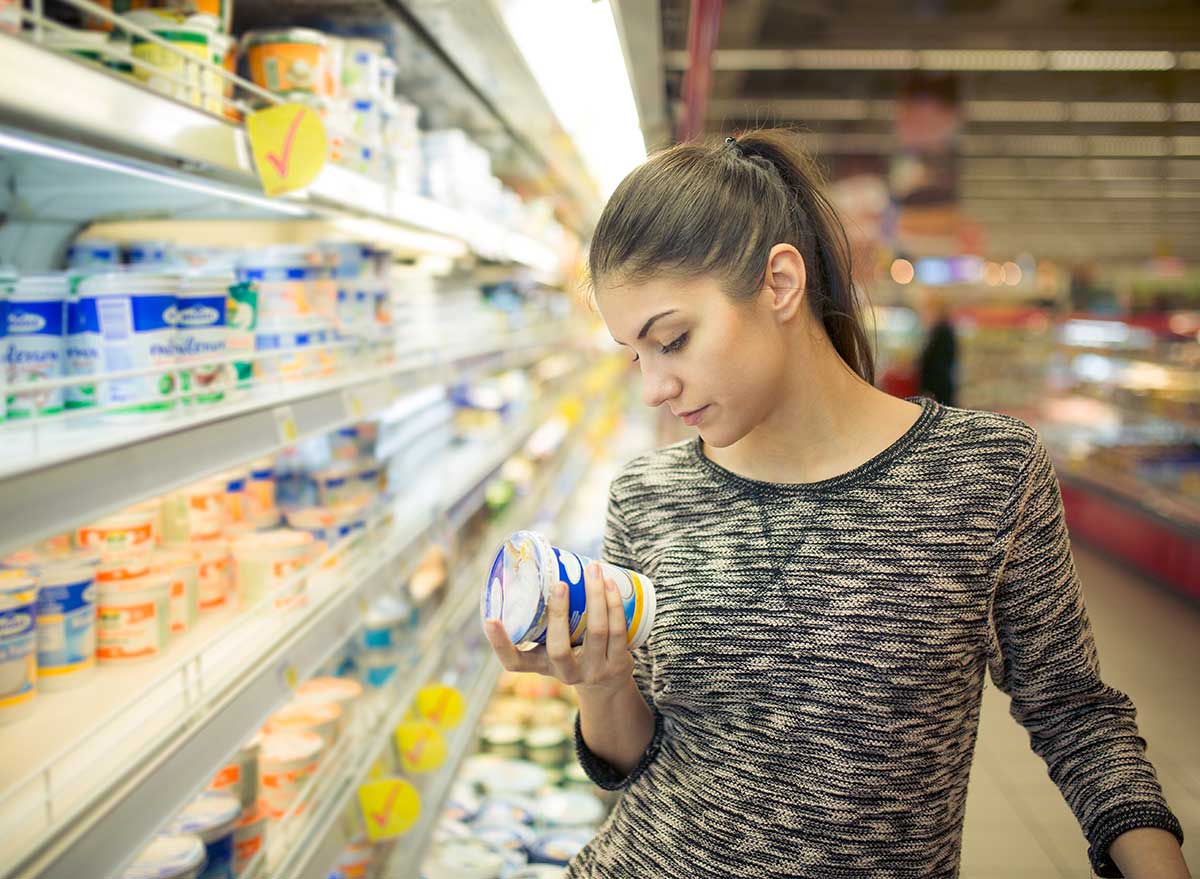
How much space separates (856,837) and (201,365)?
1.05 m

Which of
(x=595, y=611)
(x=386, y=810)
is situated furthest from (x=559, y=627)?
(x=386, y=810)

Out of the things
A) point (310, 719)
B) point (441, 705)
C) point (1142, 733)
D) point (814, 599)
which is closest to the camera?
point (814, 599)

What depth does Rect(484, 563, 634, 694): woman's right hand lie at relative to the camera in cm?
108

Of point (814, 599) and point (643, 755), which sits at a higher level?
point (814, 599)

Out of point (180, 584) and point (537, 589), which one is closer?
point (537, 589)

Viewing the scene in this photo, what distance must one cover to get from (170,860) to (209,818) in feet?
0.40

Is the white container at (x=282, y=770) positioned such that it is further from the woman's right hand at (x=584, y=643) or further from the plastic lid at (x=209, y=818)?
the woman's right hand at (x=584, y=643)

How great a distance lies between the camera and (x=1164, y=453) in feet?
22.2

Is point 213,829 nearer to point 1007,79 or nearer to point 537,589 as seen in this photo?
point 537,589

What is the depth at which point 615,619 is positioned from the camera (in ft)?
3.63

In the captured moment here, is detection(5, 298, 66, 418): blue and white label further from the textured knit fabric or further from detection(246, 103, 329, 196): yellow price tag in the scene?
the textured knit fabric

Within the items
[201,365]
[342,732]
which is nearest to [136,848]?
[201,365]

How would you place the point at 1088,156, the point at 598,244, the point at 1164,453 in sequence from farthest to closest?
the point at 1088,156 → the point at 1164,453 → the point at 598,244

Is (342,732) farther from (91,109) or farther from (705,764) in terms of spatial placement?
(91,109)
